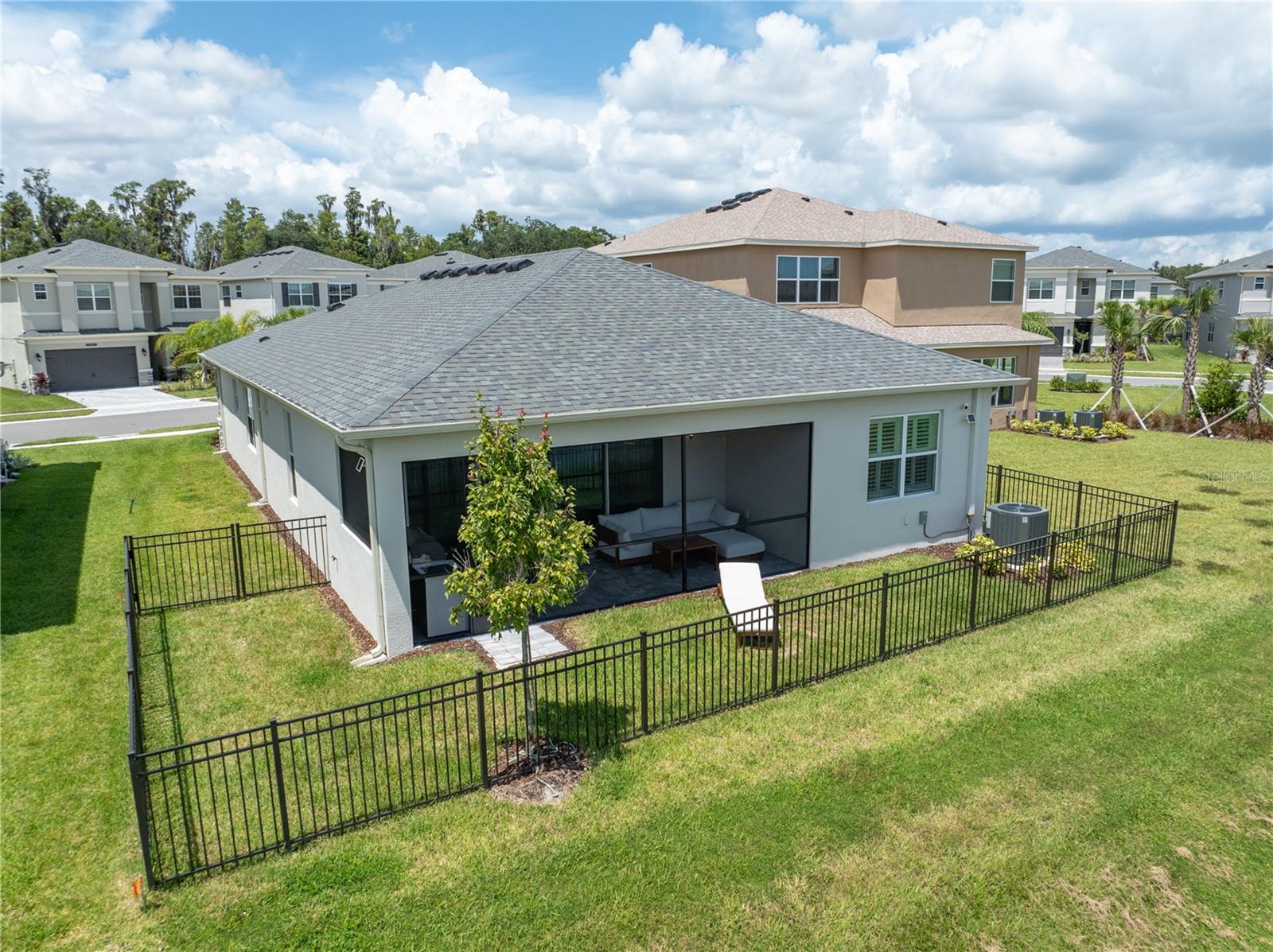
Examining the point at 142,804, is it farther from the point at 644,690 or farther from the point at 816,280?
the point at 816,280

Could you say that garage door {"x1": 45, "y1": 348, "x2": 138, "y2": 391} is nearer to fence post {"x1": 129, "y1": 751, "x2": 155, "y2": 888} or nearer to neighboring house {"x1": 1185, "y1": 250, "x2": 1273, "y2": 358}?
fence post {"x1": 129, "y1": 751, "x2": 155, "y2": 888}

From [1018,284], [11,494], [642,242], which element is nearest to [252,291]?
[642,242]

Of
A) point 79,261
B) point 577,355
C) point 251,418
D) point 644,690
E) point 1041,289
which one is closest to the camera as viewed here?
point 644,690

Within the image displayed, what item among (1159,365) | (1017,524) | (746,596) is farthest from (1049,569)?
(1159,365)

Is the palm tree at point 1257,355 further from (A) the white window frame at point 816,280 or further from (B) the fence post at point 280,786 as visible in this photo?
(B) the fence post at point 280,786

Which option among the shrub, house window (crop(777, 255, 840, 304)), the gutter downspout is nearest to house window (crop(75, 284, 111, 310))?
house window (crop(777, 255, 840, 304))

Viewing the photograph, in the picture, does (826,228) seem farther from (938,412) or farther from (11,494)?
(11,494)
